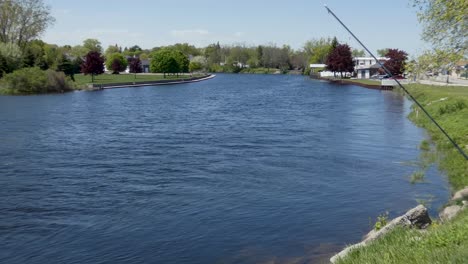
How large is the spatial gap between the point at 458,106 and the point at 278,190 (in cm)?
1900

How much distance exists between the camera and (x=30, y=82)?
6775 centimetres

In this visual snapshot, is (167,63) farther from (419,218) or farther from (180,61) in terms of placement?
(419,218)

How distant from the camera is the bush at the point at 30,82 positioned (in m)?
67.1

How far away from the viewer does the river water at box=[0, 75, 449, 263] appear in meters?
12.8

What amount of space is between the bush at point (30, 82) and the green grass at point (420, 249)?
218 ft

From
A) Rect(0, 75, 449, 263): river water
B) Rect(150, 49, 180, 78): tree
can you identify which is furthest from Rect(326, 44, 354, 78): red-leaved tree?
Rect(0, 75, 449, 263): river water

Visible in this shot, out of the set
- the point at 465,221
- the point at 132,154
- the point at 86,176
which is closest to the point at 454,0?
the point at 465,221

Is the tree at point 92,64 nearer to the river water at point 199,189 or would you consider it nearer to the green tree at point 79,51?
the river water at point 199,189

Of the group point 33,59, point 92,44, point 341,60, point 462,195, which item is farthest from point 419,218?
point 92,44

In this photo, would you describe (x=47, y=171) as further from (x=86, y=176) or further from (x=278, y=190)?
(x=278, y=190)

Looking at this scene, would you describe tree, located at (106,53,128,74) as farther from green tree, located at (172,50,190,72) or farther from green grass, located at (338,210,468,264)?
green grass, located at (338,210,468,264)

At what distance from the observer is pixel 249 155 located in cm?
2400

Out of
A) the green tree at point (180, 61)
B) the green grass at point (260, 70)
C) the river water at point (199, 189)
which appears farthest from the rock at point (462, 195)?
the green grass at point (260, 70)

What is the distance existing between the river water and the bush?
1408 inches
